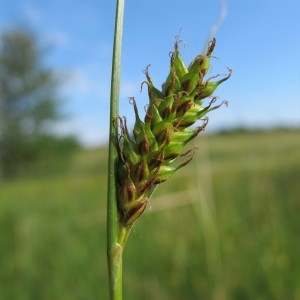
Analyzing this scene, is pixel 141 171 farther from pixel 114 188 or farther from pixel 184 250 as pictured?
pixel 184 250

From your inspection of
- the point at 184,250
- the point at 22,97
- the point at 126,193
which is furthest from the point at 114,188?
the point at 22,97

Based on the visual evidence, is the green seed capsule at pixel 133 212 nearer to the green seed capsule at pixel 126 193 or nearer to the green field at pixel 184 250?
the green seed capsule at pixel 126 193

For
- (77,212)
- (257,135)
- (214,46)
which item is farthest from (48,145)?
(214,46)

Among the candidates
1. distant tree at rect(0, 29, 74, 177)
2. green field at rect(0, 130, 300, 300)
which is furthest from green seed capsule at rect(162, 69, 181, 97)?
distant tree at rect(0, 29, 74, 177)

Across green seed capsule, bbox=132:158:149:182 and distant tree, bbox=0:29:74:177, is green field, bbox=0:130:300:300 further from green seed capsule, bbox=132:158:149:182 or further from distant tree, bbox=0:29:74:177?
distant tree, bbox=0:29:74:177

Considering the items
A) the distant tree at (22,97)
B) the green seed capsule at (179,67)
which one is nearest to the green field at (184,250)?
the green seed capsule at (179,67)

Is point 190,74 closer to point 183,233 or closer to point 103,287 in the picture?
point 103,287
